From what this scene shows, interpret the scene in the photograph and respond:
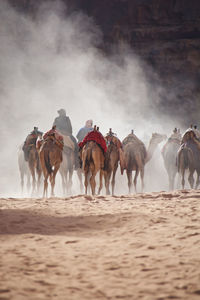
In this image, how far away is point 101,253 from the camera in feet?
13.8

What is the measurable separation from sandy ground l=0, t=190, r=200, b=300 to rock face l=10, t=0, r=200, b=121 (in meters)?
29.9

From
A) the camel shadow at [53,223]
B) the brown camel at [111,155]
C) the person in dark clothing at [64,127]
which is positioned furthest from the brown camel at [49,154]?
the camel shadow at [53,223]

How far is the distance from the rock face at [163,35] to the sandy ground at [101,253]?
29.9 m


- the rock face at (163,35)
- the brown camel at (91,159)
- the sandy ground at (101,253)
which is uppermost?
the rock face at (163,35)

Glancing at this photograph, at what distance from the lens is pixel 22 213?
6496 millimetres

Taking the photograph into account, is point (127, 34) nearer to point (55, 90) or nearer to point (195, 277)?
point (55, 90)

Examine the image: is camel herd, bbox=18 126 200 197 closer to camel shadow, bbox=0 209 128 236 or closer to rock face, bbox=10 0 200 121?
camel shadow, bbox=0 209 128 236

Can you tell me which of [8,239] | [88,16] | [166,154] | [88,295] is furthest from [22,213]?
[88,16]

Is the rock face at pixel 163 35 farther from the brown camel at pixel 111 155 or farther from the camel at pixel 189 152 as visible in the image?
the brown camel at pixel 111 155

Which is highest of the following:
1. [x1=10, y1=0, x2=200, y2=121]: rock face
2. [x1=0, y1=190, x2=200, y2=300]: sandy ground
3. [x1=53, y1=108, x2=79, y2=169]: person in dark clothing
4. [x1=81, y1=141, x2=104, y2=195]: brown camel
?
[x1=10, y1=0, x2=200, y2=121]: rock face

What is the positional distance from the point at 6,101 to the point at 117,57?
12.1 m

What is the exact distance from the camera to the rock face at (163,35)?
1404 inches

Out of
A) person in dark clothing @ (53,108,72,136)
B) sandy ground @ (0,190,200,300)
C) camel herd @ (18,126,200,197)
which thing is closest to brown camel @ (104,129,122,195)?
camel herd @ (18,126,200,197)

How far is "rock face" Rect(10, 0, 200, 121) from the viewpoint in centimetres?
3566
